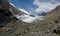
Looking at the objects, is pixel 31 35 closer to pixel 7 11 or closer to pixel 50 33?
pixel 50 33

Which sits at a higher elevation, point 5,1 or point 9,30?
point 5,1

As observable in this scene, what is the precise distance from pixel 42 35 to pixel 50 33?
1.06 metres

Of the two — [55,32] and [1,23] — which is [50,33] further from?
[1,23]

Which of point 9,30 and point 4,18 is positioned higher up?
point 4,18

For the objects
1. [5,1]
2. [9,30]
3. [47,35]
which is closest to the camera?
[47,35]

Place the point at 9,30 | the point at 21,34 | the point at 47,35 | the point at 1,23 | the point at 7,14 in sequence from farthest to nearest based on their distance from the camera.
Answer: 1. the point at 7,14
2. the point at 1,23
3. the point at 9,30
4. the point at 21,34
5. the point at 47,35

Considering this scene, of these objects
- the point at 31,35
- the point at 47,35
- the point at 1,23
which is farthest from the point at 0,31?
the point at 47,35

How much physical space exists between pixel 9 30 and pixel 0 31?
5.59 feet

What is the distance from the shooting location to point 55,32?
71.4 ft

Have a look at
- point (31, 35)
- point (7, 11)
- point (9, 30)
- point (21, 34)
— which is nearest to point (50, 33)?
point (31, 35)

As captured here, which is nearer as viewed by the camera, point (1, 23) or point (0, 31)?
point (0, 31)

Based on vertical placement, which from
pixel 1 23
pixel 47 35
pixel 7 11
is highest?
pixel 7 11

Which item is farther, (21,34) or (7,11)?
(7,11)

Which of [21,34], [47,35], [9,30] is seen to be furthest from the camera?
[9,30]
